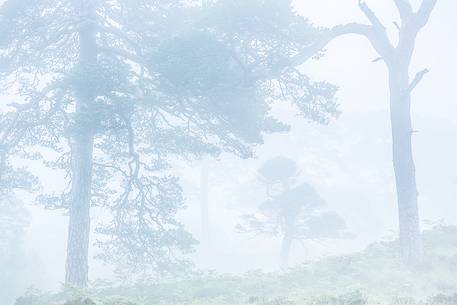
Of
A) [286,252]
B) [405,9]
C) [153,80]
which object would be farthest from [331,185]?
[153,80]

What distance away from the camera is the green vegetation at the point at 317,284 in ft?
35.5

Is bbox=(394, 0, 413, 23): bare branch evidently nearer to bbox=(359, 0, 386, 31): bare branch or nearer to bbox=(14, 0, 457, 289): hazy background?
bbox=(359, 0, 386, 31): bare branch

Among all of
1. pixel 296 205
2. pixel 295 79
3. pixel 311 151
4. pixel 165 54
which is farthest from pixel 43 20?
pixel 311 151

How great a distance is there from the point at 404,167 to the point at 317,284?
5300 millimetres

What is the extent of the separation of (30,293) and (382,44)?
477 inches

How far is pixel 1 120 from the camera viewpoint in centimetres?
1543

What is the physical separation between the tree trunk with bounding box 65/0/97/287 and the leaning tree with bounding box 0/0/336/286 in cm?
3

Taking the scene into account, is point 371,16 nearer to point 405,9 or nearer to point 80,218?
point 405,9

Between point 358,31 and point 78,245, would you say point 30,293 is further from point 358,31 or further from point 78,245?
point 358,31

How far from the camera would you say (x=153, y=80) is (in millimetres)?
14734

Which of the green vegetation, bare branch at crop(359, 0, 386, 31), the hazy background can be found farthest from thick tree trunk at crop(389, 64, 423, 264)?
the hazy background

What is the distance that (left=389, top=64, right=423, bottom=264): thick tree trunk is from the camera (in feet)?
48.7

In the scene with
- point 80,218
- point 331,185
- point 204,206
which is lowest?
point 80,218

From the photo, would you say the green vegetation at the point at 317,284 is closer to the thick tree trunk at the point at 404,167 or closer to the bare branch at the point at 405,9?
the thick tree trunk at the point at 404,167
